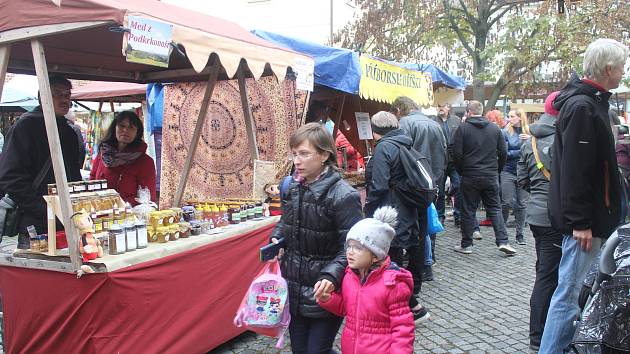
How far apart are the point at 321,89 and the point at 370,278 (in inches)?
194

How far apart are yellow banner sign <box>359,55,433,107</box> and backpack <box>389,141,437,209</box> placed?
2.24 meters

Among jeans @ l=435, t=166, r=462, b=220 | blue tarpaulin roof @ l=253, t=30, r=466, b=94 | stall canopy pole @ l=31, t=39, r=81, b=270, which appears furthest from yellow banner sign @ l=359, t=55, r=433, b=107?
stall canopy pole @ l=31, t=39, r=81, b=270

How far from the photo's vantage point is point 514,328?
4254 millimetres

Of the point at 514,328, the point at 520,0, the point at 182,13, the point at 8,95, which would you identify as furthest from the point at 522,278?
the point at 520,0

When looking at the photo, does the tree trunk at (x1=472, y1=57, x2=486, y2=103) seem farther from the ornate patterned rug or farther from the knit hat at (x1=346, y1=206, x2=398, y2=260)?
the knit hat at (x1=346, y1=206, x2=398, y2=260)

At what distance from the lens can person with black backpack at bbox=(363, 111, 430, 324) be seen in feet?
13.5

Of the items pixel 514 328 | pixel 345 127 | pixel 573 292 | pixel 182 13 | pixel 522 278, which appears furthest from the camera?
pixel 345 127

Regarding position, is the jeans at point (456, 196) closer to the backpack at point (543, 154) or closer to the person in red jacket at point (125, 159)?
the backpack at point (543, 154)

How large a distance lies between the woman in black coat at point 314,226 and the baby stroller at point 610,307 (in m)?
1.11

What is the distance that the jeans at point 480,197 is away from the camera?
258 inches

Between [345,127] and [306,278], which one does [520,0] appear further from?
[306,278]

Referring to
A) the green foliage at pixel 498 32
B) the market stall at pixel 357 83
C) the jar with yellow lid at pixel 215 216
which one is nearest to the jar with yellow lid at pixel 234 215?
the jar with yellow lid at pixel 215 216

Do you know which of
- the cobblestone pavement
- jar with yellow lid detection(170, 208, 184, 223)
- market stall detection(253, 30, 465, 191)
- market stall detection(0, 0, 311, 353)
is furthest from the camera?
market stall detection(253, 30, 465, 191)

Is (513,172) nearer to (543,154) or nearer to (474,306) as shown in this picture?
(474,306)
